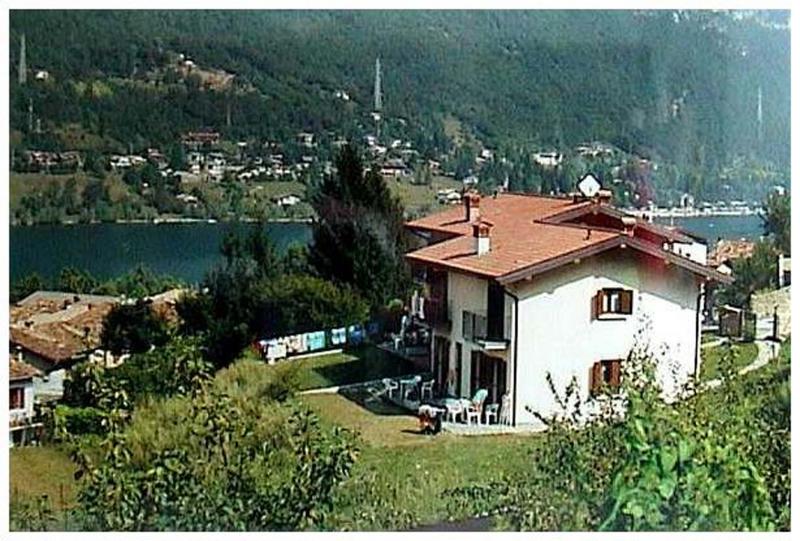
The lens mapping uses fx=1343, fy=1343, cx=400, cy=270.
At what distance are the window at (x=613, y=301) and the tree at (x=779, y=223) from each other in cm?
25

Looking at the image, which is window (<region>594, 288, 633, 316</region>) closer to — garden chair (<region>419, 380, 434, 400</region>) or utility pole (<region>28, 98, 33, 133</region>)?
garden chair (<region>419, 380, 434, 400</region>)

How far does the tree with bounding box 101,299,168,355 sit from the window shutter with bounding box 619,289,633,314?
2.44ft

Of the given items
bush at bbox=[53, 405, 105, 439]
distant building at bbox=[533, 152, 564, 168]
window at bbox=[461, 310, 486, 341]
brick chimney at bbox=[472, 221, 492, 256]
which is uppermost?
distant building at bbox=[533, 152, 564, 168]

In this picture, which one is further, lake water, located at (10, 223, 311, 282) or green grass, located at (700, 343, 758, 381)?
green grass, located at (700, 343, 758, 381)

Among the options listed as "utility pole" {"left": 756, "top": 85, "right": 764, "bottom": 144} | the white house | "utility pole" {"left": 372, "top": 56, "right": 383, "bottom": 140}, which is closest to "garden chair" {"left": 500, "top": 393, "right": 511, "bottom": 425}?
the white house

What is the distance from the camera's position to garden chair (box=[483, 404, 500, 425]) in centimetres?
219

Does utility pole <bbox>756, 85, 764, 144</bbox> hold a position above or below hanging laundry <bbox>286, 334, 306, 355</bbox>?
above

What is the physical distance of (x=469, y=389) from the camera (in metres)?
2.20

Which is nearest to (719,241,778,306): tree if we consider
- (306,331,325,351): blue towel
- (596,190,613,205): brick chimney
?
(596,190,613,205): brick chimney

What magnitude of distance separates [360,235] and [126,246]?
38cm

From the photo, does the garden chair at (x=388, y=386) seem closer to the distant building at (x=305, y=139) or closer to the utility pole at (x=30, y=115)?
the distant building at (x=305, y=139)

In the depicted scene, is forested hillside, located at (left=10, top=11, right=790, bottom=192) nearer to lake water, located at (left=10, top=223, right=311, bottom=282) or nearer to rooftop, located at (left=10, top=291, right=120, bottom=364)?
lake water, located at (left=10, top=223, right=311, bottom=282)

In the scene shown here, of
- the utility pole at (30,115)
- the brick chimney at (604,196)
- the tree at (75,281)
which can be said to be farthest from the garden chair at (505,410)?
the utility pole at (30,115)

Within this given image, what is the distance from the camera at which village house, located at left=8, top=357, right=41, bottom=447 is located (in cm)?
215
